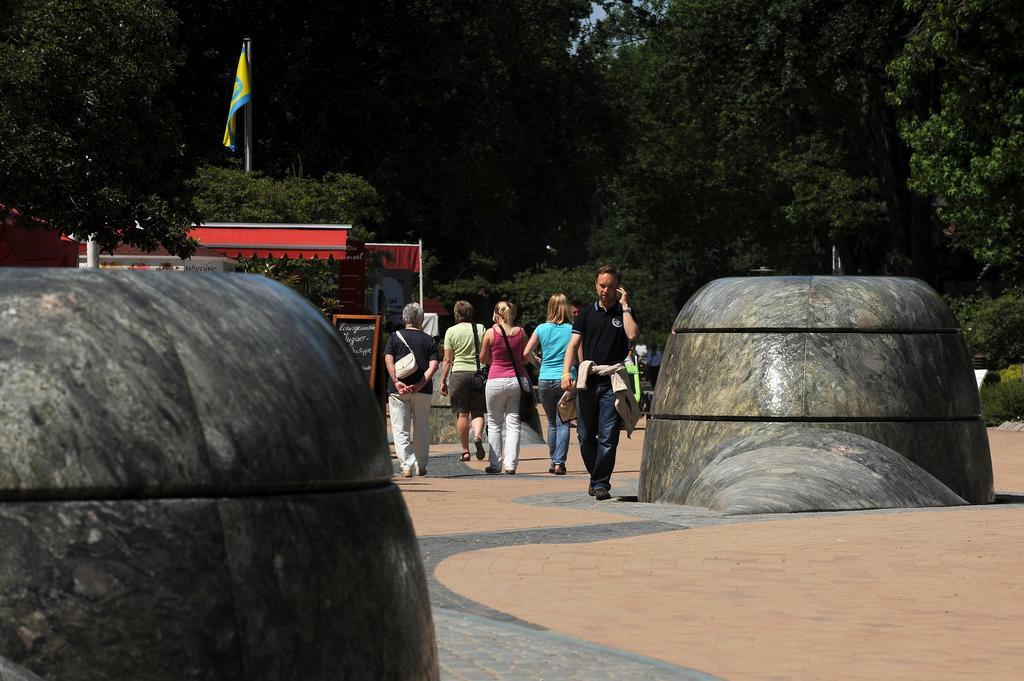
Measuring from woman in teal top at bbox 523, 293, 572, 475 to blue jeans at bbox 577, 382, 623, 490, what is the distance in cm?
311

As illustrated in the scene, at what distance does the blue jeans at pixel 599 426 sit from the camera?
13.8 meters

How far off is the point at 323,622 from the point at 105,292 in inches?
33.3

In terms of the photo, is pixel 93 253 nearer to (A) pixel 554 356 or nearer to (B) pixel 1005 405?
(A) pixel 554 356

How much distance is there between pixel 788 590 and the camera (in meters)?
8.65

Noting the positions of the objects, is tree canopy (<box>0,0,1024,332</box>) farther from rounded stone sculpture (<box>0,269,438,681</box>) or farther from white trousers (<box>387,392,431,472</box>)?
A: rounded stone sculpture (<box>0,269,438,681</box>)

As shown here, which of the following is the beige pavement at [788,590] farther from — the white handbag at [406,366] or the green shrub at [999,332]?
the green shrub at [999,332]

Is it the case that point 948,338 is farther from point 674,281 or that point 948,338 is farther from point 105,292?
point 674,281

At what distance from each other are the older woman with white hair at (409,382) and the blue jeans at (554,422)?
3.83 ft

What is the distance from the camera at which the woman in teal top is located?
1748cm

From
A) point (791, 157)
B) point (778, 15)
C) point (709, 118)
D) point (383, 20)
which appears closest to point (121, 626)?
point (778, 15)

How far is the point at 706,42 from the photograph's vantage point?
38875 mm

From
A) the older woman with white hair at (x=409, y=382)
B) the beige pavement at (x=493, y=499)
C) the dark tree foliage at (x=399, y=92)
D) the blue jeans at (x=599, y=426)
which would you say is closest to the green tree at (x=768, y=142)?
the dark tree foliage at (x=399, y=92)

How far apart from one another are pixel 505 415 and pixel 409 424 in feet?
4.38

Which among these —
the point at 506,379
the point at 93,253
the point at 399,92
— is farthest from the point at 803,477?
the point at 399,92
